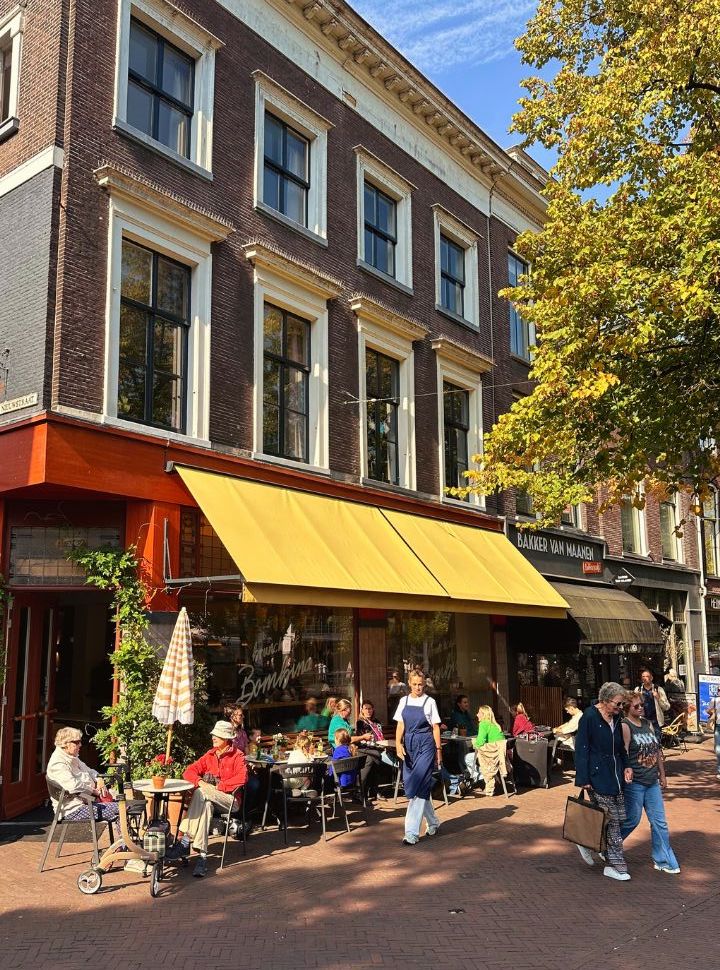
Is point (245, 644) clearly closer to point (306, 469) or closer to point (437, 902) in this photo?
point (306, 469)

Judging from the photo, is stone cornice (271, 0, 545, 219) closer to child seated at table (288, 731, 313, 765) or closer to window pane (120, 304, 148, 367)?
window pane (120, 304, 148, 367)

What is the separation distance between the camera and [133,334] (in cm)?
1143

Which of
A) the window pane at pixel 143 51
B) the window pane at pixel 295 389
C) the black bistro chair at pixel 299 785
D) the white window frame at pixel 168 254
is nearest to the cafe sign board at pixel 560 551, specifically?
the window pane at pixel 295 389

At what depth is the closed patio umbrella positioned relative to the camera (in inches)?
360

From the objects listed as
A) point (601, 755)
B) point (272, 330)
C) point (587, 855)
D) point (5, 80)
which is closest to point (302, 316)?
point (272, 330)

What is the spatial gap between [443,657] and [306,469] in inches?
219

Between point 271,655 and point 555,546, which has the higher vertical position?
point 555,546

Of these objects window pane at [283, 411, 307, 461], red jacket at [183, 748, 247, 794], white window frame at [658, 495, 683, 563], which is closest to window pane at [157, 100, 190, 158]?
window pane at [283, 411, 307, 461]

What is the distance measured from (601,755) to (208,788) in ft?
12.8

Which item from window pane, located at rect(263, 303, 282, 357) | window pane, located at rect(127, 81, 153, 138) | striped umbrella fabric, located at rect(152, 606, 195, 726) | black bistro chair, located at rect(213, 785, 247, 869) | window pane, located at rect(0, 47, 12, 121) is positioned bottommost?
black bistro chair, located at rect(213, 785, 247, 869)

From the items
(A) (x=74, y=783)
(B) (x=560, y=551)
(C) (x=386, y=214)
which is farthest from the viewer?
(B) (x=560, y=551)

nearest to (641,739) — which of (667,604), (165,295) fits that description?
(165,295)

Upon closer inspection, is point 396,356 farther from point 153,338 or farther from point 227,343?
point 153,338

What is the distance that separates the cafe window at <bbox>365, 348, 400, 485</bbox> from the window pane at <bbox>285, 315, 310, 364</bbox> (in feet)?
5.32
